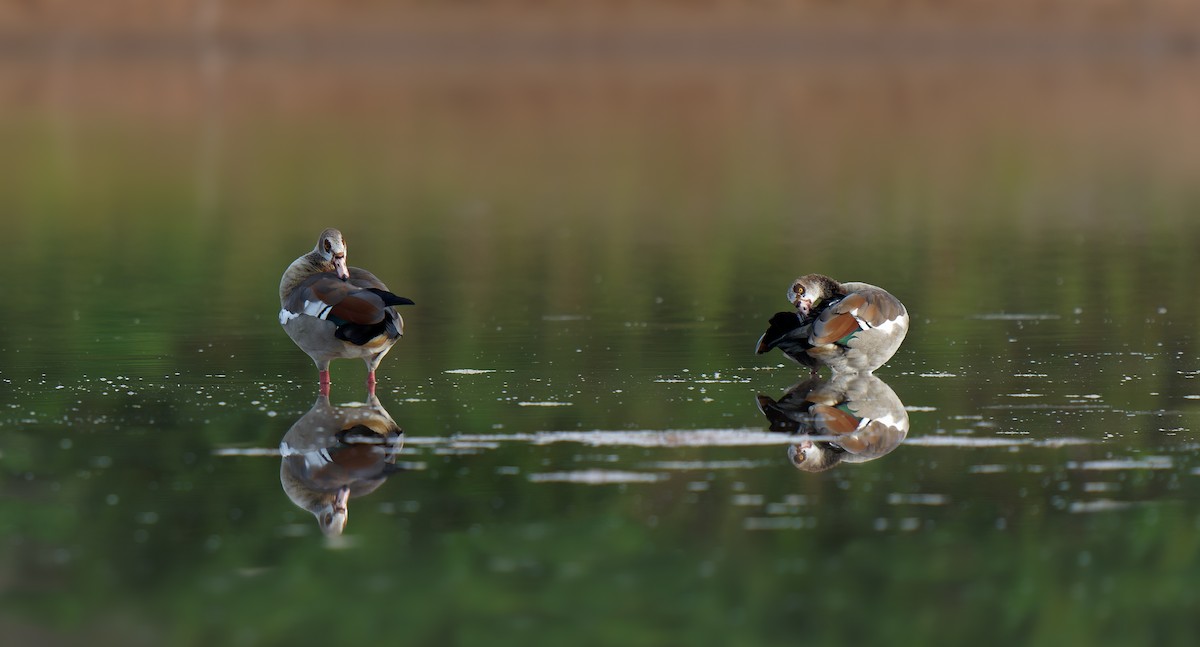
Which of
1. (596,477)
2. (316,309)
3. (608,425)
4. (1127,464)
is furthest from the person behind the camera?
(316,309)

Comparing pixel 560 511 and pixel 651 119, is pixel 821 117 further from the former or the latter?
pixel 560 511

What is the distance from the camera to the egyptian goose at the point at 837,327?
13.4 m

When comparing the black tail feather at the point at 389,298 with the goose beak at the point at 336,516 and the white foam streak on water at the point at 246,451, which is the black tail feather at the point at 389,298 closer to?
the white foam streak on water at the point at 246,451

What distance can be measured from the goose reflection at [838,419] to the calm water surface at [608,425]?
13cm

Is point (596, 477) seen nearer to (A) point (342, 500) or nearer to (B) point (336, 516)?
(A) point (342, 500)

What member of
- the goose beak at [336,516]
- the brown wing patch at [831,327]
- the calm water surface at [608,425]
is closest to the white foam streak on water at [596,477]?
the calm water surface at [608,425]

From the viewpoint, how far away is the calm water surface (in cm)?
898

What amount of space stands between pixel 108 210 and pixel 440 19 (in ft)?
227

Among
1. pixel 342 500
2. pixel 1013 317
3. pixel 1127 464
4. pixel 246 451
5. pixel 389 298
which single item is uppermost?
pixel 389 298

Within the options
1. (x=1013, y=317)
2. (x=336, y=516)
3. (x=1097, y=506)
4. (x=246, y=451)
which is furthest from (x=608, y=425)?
(x=1013, y=317)

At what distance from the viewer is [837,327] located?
13391 mm

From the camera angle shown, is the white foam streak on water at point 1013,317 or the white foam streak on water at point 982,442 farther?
the white foam streak on water at point 1013,317

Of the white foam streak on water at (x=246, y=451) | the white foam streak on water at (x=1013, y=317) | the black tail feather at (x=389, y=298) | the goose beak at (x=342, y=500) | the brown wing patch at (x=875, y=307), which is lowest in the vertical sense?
the white foam streak on water at (x=1013, y=317)

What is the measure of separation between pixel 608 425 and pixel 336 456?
1.62 meters
